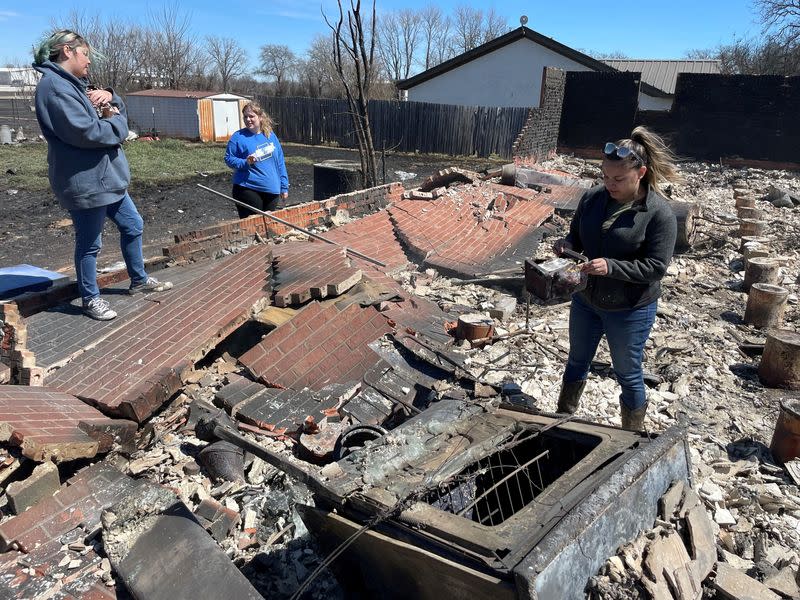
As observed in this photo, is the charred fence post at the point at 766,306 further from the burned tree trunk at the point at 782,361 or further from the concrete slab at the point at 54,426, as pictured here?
the concrete slab at the point at 54,426

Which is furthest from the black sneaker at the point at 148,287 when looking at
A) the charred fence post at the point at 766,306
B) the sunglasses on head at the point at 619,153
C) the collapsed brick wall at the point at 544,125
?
the collapsed brick wall at the point at 544,125

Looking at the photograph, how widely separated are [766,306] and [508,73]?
2016cm

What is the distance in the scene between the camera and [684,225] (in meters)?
7.79

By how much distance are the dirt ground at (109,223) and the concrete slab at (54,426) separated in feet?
7.34

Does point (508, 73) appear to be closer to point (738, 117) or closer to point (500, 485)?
point (738, 117)

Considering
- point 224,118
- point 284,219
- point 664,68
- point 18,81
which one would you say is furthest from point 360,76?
point 18,81

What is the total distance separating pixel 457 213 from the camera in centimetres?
798

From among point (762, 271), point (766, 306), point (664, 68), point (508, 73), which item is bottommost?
point (766, 306)

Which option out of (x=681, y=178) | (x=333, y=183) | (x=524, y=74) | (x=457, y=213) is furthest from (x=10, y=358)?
(x=524, y=74)

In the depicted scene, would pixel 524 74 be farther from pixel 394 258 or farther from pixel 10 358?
pixel 10 358

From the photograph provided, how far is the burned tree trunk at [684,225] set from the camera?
7.80 m

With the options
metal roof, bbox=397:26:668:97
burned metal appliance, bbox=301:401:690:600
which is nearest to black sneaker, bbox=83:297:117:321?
burned metal appliance, bbox=301:401:690:600

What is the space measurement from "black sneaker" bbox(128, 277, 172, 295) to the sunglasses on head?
11.3ft

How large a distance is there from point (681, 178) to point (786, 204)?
33.9ft
